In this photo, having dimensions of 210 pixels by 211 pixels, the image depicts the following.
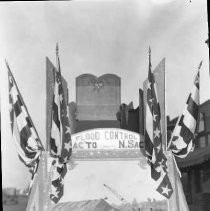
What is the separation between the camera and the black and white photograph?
21.7 feet

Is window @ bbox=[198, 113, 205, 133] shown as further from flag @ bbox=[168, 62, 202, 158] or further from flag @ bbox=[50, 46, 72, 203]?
flag @ bbox=[50, 46, 72, 203]

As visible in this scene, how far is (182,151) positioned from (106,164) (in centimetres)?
109

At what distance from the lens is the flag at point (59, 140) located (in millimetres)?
6531

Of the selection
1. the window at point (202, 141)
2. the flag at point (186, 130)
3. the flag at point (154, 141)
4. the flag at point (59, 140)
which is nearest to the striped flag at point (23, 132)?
the flag at point (59, 140)

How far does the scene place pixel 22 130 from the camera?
670 cm

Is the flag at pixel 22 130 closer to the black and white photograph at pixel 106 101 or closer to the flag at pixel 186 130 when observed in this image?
the black and white photograph at pixel 106 101

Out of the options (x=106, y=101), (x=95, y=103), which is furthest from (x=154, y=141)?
(x=95, y=103)

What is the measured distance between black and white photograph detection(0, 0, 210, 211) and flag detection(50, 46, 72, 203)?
0.01 metres

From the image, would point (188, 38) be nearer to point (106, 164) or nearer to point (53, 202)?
point (106, 164)

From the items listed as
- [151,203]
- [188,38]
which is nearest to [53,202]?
[151,203]

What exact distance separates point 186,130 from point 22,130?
2304mm

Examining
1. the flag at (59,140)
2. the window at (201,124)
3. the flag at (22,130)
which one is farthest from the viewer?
the window at (201,124)

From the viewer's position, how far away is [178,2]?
6797 millimetres

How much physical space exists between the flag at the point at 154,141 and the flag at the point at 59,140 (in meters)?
1.11
